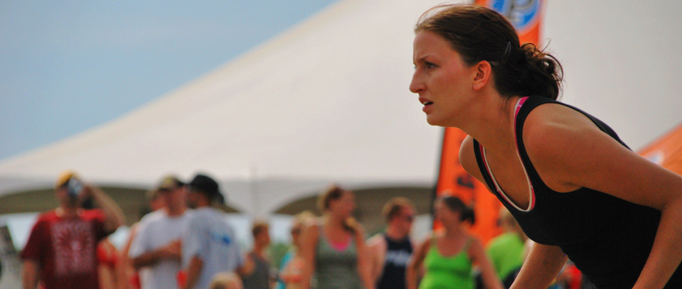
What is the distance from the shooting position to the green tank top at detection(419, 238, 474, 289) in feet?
14.6

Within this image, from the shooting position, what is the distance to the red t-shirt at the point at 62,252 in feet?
13.9

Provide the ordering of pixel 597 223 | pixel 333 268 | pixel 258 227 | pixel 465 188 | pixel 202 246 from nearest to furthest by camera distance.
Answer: pixel 597 223
pixel 202 246
pixel 333 268
pixel 258 227
pixel 465 188

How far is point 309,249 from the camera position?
427 cm

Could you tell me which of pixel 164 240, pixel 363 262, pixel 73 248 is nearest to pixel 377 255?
pixel 363 262

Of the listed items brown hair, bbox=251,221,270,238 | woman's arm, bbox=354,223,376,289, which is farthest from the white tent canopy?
woman's arm, bbox=354,223,376,289

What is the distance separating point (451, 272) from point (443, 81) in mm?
3281

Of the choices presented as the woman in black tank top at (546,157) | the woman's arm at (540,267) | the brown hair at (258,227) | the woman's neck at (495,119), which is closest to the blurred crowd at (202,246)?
the brown hair at (258,227)

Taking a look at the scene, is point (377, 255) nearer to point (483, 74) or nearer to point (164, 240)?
point (164, 240)

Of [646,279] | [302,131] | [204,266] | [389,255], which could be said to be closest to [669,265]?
[646,279]

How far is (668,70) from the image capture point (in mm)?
7957

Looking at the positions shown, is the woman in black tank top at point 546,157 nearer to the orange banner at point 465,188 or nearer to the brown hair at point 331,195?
the brown hair at point 331,195

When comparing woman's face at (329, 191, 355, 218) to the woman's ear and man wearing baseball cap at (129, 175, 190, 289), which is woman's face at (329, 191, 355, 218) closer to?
man wearing baseball cap at (129, 175, 190, 289)

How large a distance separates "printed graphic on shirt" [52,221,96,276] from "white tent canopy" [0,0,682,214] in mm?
2721

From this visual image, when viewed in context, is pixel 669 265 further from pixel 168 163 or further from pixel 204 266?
pixel 168 163
